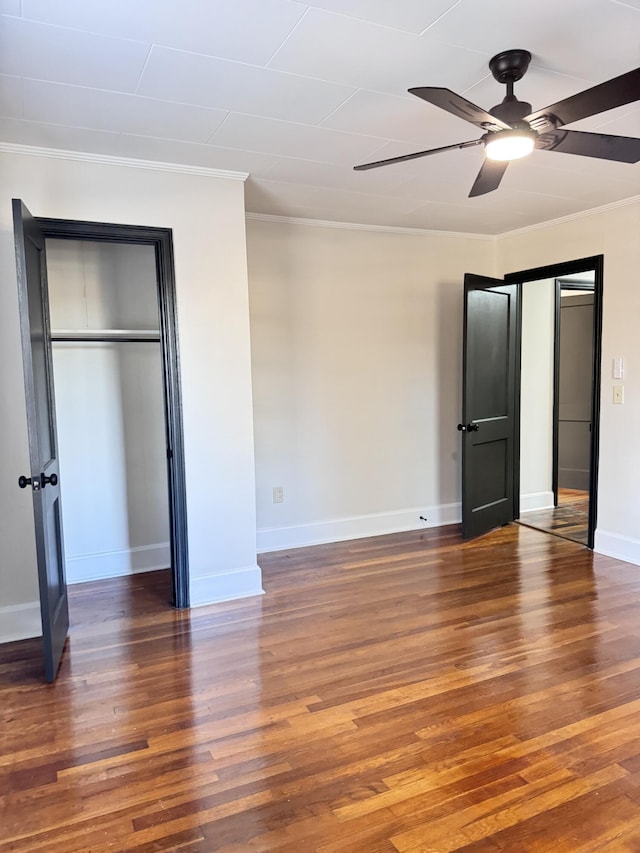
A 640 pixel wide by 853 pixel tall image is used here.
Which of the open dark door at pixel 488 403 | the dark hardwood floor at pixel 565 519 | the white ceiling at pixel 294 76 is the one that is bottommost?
the dark hardwood floor at pixel 565 519

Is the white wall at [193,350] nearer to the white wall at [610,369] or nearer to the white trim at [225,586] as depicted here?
the white trim at [225,586]

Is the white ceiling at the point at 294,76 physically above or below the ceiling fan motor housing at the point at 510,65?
above

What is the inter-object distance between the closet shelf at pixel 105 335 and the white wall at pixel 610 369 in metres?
3.29

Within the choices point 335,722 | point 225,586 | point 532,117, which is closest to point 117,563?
point 225,586

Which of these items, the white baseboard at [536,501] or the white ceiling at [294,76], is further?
the white baseboard at [536,501]

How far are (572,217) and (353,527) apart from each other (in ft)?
9.86

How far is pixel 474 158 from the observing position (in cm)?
320

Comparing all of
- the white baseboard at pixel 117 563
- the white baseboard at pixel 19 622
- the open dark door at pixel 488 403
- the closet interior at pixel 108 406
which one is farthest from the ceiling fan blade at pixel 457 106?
the white baseboard at pixel 117 563

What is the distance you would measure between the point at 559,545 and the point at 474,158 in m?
3.00

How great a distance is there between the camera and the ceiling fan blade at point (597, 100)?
1770 mm

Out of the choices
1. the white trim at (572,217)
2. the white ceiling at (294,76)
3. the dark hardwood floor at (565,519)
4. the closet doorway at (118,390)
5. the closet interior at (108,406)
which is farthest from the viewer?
the dark hardwood floor at (565,519)

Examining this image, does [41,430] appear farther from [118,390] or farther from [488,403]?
[488,403]

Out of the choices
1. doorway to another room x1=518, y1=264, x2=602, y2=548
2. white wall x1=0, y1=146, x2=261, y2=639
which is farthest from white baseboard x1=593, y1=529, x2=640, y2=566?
white wall x1=0, y1=146, x2=261, y2=639

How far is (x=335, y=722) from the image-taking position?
2346 millimetres
